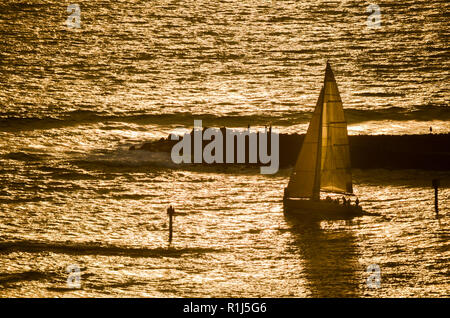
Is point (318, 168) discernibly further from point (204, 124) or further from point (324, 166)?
point (204, 124)

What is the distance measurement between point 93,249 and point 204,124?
39.1 metres

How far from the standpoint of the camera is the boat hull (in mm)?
65062

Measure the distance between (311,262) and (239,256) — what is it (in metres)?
3.78

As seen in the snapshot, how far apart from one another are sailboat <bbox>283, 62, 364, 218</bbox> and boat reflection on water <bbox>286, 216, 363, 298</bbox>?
1209 mm

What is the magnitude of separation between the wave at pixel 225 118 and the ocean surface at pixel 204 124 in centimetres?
35

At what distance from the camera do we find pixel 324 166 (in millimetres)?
66875

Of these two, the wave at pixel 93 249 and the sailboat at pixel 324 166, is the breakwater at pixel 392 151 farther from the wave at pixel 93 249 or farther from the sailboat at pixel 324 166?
the wave at pixel 93 249

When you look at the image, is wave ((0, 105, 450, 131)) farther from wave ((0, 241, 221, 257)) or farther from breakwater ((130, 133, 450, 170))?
wave ((0, 241, 221, 257))

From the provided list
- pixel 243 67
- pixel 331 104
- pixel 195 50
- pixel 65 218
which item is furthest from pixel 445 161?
pixel 195 50

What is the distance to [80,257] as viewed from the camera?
5753cm

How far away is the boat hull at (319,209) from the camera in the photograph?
213ft

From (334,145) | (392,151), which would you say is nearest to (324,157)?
(334,145)

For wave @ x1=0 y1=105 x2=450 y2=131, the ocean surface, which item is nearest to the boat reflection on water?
the ocean surface

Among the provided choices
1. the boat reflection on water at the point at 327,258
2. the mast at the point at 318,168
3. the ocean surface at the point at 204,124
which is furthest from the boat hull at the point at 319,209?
the ocean surface at the point at 204,124
